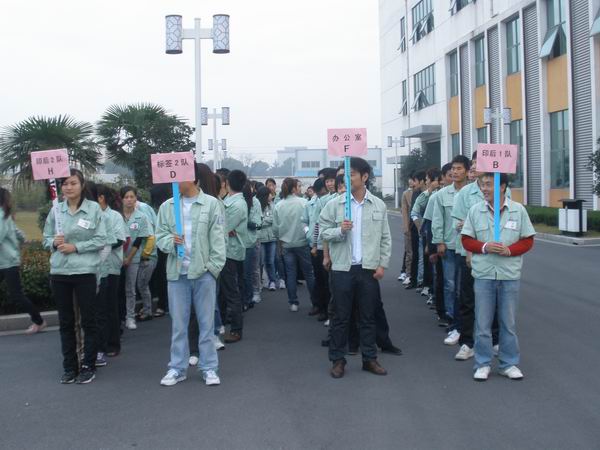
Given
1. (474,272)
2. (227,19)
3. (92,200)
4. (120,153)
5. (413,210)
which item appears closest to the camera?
(474,272)

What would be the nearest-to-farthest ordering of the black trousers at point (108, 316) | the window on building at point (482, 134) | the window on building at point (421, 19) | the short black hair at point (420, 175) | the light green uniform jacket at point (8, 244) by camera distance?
1. the black trousers at point (108, 316)
2. the light green uniform jacket at point (8, 244)
3. the short black hair at point (420, 175)
4. the window on building at point (482, 134)
5. the window on building at point (421, 19)

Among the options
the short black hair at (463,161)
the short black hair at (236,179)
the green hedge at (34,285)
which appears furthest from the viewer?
the green hedge at (34,285)

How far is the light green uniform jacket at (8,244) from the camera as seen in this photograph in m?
8.12

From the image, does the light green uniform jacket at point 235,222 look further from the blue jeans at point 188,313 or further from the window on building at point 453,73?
the window on building at point 453,73

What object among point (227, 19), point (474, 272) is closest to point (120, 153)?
point (227, 19)

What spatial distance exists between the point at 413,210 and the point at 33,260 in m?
5.48

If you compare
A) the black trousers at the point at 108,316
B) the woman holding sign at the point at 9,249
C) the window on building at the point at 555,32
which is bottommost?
the black trousers at the point at 108,316

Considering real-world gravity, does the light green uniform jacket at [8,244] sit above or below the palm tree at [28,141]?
below

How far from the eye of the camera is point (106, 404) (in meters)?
5.85

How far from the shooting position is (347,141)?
6.91m

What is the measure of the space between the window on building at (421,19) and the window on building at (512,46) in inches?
449

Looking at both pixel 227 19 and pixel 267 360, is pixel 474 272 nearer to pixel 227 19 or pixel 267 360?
pixel 267 360

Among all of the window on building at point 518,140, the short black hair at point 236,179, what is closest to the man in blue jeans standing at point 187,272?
the short black hair at point 236,179

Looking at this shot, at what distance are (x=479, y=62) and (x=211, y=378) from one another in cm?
3481
